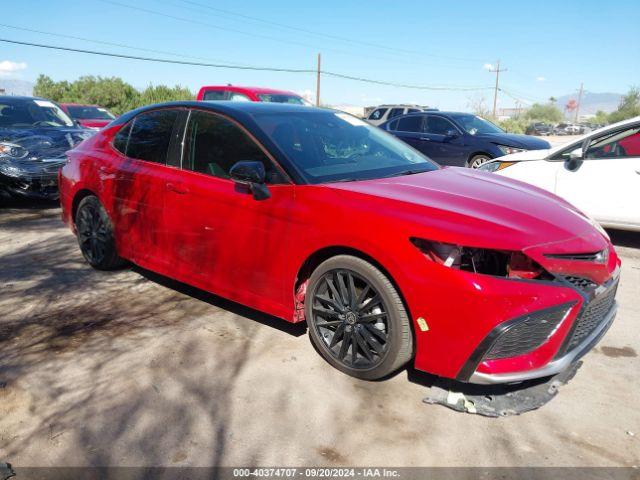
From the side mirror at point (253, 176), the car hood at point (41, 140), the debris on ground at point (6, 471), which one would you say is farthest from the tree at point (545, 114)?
the debris on ground at point (6, 471)

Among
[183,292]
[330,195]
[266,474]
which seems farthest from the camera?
→ [183,292]

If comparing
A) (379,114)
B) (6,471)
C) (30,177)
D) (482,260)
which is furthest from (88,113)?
(482,260)

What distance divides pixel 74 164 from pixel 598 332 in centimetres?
455

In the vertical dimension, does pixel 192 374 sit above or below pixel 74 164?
below

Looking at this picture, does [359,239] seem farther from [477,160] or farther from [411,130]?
[411,130]

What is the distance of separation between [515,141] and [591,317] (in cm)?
819

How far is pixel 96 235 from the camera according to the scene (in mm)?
4883

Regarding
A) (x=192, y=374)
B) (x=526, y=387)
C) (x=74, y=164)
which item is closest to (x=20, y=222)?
(x=74, y=164)

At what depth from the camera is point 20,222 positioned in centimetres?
723

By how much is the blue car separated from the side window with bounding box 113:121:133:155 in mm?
7311

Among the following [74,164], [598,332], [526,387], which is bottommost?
[526,387]

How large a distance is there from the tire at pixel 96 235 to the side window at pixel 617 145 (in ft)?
17.3

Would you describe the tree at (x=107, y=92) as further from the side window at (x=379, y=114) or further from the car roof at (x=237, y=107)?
the car roof at (x=237, y=107)

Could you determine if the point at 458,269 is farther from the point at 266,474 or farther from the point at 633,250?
the point at 633,250
